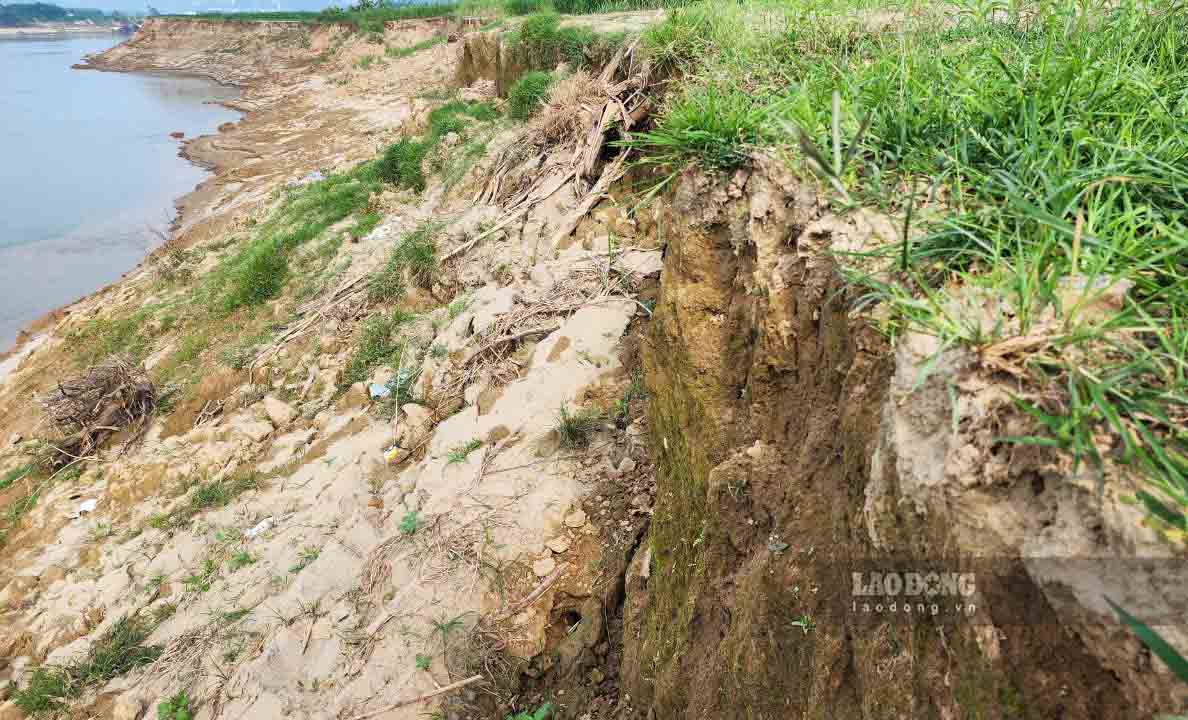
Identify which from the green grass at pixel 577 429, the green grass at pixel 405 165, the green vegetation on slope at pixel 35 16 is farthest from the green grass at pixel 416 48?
the green vegetation on slope at pixel 35 16

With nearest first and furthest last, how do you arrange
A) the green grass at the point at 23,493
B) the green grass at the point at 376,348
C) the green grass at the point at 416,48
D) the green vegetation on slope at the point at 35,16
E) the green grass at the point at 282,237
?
1. the green grass at the point at 376,348
2. the green grass at the point at 23,493
3. the green grass at the point at 282,237
4. the green grass at the point at 416,48
5. the green vegetation on slope at the point at 35,16

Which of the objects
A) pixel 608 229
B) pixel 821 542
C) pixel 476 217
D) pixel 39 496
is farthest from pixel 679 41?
pixel 39 496

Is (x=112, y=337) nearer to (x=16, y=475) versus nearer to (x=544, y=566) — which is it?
(x=16, y=475)

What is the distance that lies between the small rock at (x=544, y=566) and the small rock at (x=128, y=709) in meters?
2.38

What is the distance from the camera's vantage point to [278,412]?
5.97m

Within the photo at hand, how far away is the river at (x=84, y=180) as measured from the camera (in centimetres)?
1266

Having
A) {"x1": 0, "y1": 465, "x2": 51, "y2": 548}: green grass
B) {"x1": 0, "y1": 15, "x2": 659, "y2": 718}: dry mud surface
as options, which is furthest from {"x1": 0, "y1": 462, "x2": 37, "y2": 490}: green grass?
{"x1": 0, "y1": 15, "x2": 659, "y2": 718}: dry mud surface

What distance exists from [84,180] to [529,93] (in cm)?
1634

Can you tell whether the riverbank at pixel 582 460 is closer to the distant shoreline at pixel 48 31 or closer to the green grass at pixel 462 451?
the green grass at pixel 462 451

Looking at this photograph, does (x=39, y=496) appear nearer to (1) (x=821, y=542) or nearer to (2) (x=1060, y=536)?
(1) (x=821, y=542)

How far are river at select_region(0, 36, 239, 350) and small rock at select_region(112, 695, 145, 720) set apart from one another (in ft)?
33.6

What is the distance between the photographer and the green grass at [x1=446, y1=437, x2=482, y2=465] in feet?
13.1

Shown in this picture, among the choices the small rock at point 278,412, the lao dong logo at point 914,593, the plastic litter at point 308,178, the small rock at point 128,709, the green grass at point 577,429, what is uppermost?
the lao dong logo at point 914,593

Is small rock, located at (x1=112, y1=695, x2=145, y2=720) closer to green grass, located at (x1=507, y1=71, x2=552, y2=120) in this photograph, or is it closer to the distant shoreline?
green grass, located at (x1=507, y1=71, x2=552, y2=120)
